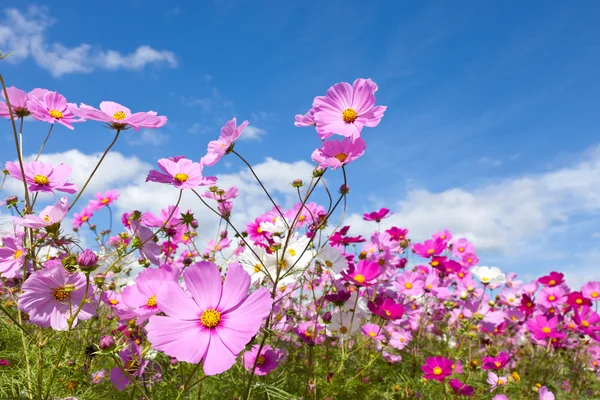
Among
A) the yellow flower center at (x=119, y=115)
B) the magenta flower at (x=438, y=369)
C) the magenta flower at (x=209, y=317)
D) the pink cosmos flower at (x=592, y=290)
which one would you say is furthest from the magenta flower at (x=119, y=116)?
the pink cosmos flower at (x=592, y=290)

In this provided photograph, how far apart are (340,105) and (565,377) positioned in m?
3.26

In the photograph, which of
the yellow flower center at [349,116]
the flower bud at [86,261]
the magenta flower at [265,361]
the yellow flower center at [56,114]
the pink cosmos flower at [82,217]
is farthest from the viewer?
the pink cosmos flower at [82,217]

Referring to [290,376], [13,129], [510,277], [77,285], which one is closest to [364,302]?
[290,376]

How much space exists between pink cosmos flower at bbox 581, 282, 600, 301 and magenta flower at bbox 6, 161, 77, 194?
3.18 meters

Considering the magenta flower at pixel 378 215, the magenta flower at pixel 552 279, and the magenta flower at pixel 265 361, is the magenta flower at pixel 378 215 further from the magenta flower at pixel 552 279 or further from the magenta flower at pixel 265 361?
the magenta flower at pixel 552 279

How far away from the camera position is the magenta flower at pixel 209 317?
0.73m

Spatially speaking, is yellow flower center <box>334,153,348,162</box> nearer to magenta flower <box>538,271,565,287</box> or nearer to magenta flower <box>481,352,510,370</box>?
magenta flower <box>481,352,510,370</box>

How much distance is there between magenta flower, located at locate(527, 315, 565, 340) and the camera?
244 cm

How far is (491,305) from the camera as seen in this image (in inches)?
109

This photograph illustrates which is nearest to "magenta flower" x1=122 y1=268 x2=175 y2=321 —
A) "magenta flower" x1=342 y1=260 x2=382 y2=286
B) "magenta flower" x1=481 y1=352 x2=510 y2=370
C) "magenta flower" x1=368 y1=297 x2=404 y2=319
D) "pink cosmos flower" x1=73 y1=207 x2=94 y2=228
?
"magenta flower" x1=342 y1=260 x2=382 y2=286

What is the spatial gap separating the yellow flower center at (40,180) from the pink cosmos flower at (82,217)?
1.57m

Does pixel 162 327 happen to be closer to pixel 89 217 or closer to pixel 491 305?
pixel 89 217

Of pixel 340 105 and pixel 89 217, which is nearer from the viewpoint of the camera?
pixel 340 105

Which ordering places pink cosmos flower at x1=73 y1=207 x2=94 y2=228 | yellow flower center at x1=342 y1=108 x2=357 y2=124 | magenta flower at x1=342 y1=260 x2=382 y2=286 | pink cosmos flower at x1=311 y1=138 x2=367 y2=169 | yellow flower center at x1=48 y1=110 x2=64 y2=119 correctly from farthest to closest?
pink cosmos flower at x1=73 y1=207 x2=94 y2=228 < magenta flower at x1=342 y1=260 x2=382 y2=286 < yellow flower center at x1=48 y1=110 x2=64 y2=119 < yellow flower center at x1=342 y1=108 x2=357 y2=124 < pink cosmos flower at x1=311 y1=138 x2=367 y2=169
